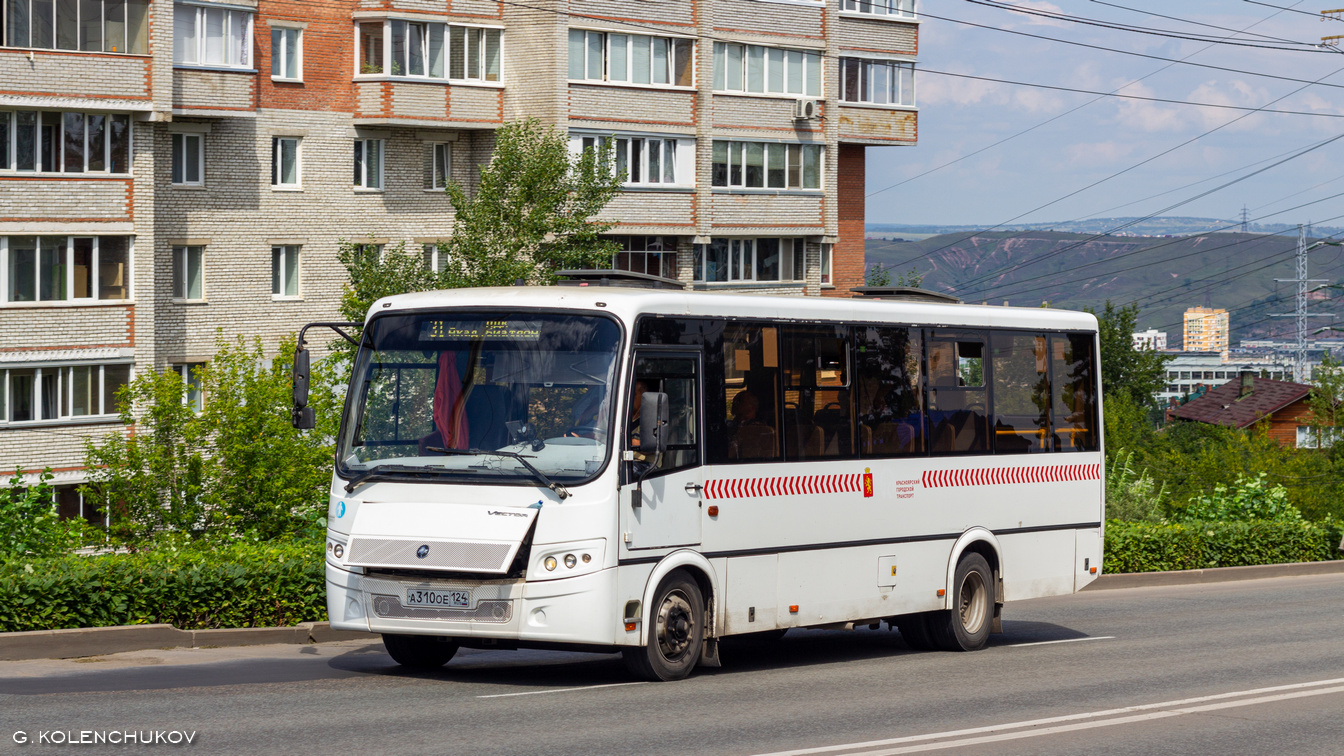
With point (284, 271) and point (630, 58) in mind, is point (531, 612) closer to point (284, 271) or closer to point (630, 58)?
point (284, 271)

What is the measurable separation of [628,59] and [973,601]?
35.3 m

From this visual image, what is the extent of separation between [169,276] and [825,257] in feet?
70.9

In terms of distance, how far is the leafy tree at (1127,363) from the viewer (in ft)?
354

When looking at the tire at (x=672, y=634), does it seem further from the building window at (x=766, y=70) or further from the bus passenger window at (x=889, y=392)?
the building window at (x=766, y=70)

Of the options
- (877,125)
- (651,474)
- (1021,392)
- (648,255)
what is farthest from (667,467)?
(877,125)

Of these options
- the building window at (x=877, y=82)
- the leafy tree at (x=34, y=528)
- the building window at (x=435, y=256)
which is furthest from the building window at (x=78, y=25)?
the leafy tree at (x=34, y=528)

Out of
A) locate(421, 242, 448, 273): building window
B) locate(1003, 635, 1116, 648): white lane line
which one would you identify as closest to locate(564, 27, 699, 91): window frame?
locate(421, 242, 448, 273): building window

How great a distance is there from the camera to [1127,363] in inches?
4291

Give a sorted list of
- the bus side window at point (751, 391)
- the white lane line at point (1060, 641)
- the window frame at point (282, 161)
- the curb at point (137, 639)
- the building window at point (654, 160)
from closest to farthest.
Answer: the bus side window at point (751, 391), the curb at point (137, 639), the white lane line at point (1060, 641), the window frame at point (282, 161), the building window at point (654, 160)

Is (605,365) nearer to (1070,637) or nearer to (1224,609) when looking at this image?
(1070,637)

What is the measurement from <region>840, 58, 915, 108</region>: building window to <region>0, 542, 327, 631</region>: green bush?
139 feet

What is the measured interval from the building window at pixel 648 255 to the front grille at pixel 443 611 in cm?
3806

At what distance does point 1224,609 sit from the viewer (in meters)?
21.4

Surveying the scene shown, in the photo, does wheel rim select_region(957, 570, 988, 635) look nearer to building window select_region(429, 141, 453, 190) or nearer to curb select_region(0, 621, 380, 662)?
curb select_region(0, 621, 380, 662)
